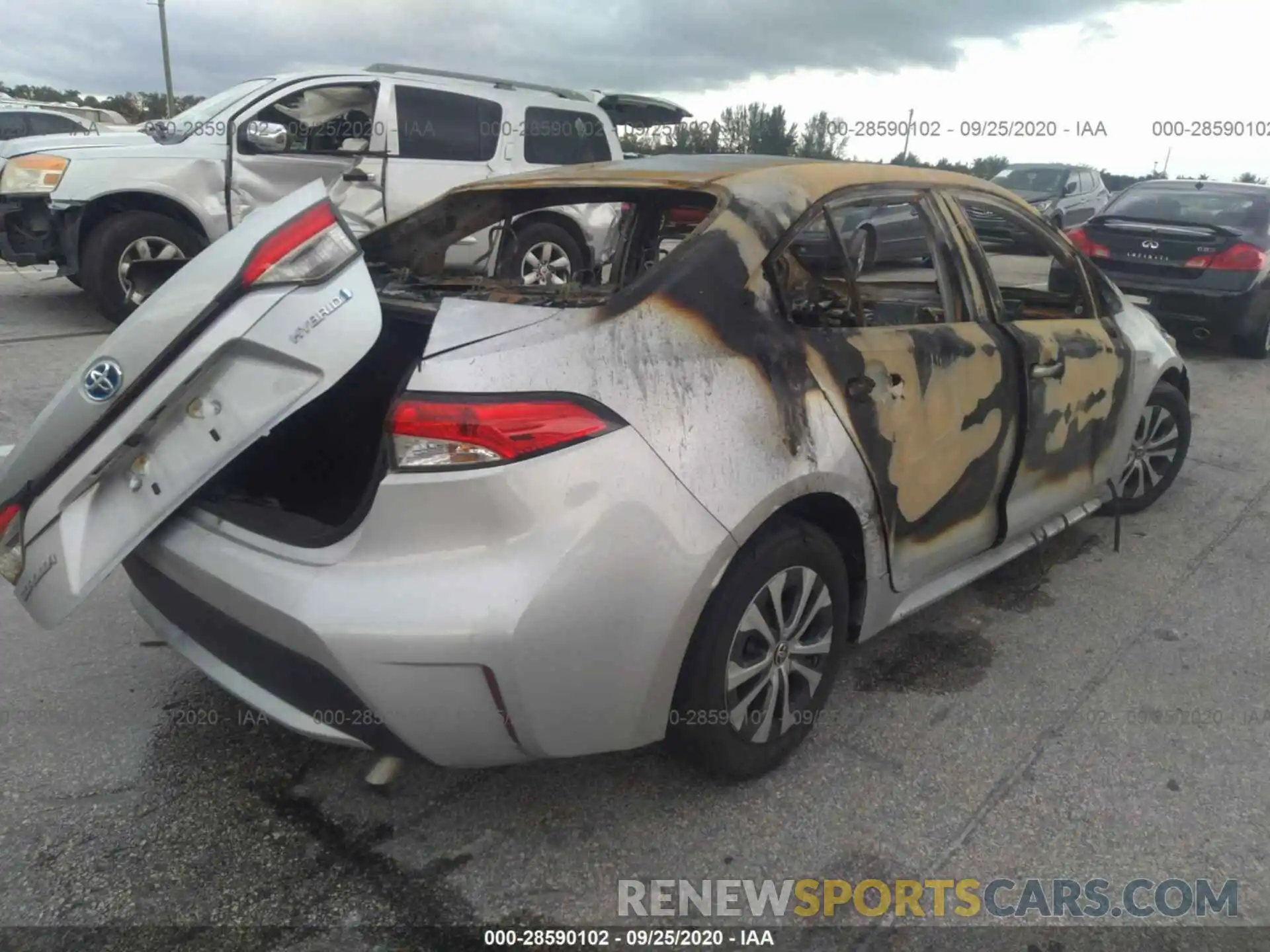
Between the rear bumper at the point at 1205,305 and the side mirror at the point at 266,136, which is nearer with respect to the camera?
the side mirror at the point at 266,136

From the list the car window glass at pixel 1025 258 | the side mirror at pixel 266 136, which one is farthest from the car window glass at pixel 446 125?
the car window glass at pixel 1025 258

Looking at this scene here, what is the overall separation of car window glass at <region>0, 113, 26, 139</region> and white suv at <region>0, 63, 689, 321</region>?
782 centimetres

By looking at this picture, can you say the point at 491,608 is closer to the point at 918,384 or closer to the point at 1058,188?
the point at 918,384

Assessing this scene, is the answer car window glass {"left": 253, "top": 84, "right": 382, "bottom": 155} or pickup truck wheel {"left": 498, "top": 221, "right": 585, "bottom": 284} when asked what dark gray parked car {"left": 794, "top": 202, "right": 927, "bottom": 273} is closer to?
pickup truck wheel {"left": 498, "top": 221, "right": 585, "bottom": 284}

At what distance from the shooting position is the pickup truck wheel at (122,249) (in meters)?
6.61

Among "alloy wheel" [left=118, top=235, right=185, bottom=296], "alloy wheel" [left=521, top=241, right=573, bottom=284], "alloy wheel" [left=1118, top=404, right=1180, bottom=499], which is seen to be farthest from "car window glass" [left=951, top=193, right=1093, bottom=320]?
"alloy wheel" [left=118, top=235, right=185, bottom=296]

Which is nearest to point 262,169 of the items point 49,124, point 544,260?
point 544,260

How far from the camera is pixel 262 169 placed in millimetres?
6980

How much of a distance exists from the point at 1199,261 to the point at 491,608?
803cm

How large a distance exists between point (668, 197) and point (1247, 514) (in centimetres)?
367

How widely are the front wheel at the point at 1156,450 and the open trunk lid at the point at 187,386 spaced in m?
3.65

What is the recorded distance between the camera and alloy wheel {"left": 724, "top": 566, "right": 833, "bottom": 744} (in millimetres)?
2307

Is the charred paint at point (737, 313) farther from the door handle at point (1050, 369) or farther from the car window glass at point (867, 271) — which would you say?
the door handle at point (1050, 369)

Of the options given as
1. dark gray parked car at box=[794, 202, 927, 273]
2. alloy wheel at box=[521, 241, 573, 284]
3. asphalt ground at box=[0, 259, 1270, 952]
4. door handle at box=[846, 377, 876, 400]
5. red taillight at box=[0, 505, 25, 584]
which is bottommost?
asphalt ground at box=[0, 259, 1270, 952]
